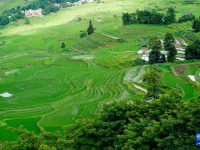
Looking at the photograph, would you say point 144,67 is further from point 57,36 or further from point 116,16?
point 116,16

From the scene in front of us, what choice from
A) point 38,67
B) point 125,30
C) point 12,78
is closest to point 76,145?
point 12,78

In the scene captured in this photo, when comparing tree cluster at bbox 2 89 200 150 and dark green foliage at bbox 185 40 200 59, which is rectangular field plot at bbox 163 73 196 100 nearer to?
tree cluster at bbox 2 89 200 150

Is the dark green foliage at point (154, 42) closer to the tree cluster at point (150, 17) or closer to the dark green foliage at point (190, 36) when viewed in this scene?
the dark green foliage at point (190, 36)

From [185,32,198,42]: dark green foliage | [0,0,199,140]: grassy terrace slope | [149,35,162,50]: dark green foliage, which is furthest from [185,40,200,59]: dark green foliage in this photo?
[185,32,198,42]: dark green foliage

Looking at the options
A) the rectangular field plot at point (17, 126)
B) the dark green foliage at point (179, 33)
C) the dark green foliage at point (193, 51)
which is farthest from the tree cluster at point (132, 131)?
the dark green foliage at point (179, 33)

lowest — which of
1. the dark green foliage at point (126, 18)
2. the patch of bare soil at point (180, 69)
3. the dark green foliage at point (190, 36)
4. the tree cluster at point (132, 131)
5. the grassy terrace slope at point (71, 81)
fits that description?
the grassy terrace slope at point (71, 81)
